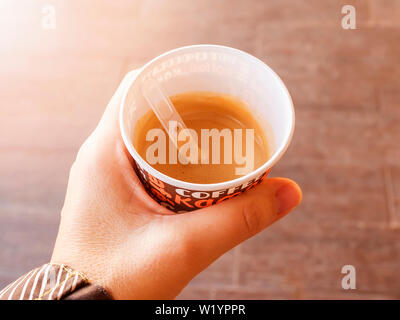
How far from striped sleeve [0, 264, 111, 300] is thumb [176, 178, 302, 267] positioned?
18 centimetres

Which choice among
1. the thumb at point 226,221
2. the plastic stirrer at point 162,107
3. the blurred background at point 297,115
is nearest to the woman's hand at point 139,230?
the thumb at point 226,221

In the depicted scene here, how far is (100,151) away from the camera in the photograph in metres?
0.80

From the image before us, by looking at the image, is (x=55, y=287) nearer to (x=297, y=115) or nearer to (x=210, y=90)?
(x=210, y=90)

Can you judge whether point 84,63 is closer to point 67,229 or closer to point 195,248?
point 67,229

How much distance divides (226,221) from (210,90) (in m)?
0.28

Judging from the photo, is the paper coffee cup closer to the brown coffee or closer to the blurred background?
the brown coffee

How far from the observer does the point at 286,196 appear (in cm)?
79

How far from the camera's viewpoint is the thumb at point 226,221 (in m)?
0.69

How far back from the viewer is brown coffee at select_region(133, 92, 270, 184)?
2.50ft

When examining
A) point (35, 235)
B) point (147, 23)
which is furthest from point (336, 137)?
point (35, 235)

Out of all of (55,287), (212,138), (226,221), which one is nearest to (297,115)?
(212,138)

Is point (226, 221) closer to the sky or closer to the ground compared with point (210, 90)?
closer to the ground

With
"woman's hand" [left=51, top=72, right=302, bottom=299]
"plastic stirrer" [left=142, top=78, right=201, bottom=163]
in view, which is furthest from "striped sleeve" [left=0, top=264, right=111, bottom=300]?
"plastic stirrer" [left=142, top=78, right=201, bottom=163]
